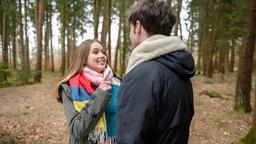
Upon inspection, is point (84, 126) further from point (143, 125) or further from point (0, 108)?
point (0, 108)

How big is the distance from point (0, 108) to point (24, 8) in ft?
50.6

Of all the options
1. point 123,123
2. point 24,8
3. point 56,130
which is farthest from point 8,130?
point 24,8

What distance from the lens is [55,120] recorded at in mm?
9211

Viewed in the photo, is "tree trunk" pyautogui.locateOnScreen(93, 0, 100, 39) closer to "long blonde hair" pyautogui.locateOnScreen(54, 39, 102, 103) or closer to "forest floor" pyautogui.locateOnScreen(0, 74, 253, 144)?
"forest floor" pyautogui.locateOnScreen(0, 74, 253, 144)

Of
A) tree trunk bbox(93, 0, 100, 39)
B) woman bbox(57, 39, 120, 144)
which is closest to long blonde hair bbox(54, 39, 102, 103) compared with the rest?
woman bbox(57, 39, 120, 144)

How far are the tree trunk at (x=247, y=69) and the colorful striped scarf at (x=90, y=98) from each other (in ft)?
26.7

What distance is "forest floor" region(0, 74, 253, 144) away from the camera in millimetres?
7623

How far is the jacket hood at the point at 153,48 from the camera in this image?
2.12 metres

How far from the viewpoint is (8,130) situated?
7715 mm

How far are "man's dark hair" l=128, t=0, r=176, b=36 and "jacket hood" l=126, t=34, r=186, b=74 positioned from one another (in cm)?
6

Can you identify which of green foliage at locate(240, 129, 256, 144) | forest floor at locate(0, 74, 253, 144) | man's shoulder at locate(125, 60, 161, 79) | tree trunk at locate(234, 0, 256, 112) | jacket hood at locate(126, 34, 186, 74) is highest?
jacket hood at locate(126, 34, 186, 74)

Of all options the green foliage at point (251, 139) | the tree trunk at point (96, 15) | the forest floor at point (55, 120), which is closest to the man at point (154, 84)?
the forest floor at point (55, 120)

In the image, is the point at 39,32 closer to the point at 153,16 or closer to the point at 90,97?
the point at 90,97

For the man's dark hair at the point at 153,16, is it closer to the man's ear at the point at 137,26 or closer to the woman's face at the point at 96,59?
the man's ear at the point at 137,26
